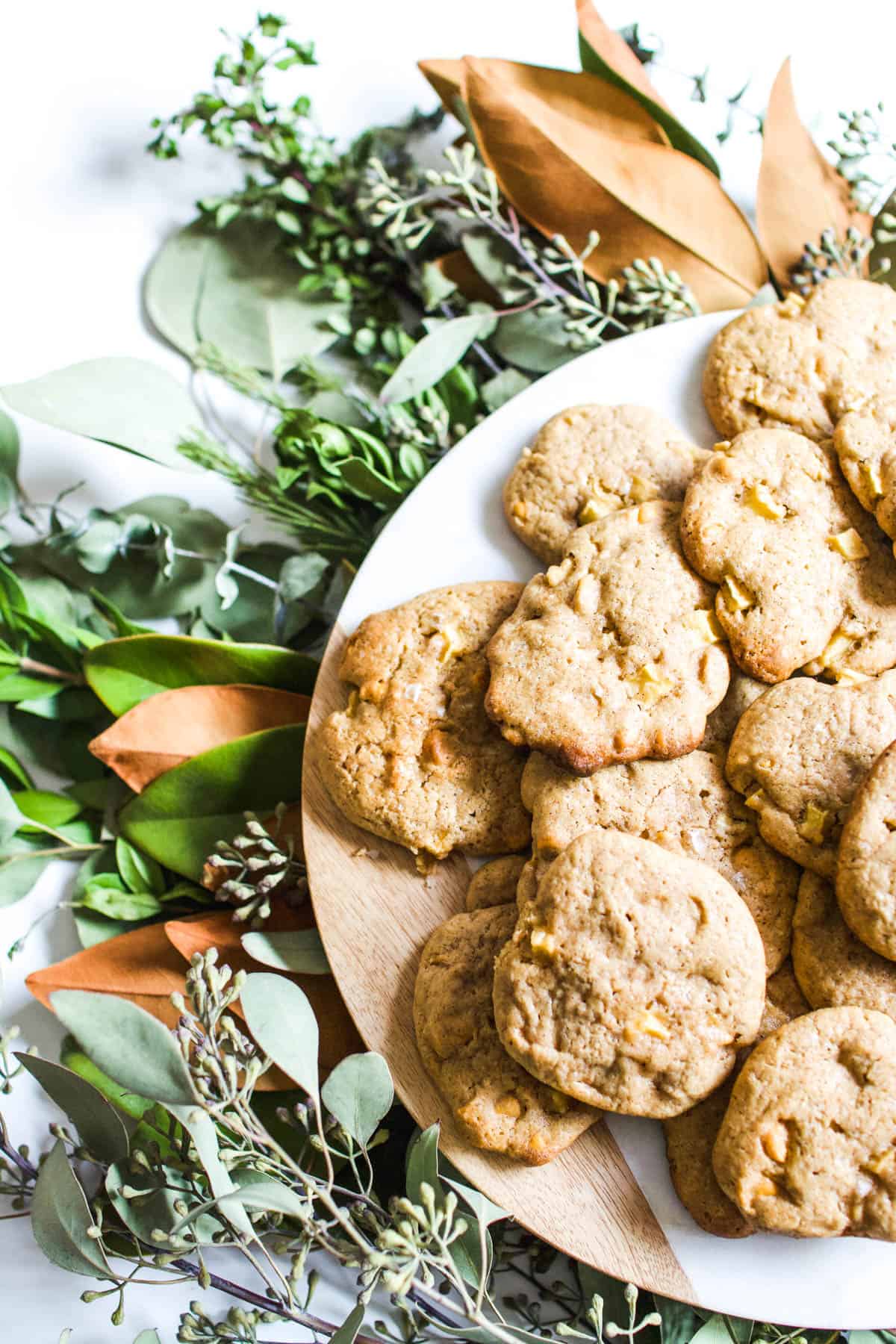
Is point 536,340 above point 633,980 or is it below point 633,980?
above

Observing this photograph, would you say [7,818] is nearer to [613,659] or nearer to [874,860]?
[613,659]

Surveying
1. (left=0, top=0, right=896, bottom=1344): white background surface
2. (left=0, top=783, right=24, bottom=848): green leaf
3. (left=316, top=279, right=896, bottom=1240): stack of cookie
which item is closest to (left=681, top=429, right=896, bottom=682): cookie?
(left=316, top=279, right=896, bottom=1240): stack of cookie

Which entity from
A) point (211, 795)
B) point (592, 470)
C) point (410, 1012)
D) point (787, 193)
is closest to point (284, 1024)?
point (410, 1012)

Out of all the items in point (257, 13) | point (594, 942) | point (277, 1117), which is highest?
point (257, 13)

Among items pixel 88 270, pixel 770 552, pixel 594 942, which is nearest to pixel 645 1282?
pixel 594 942

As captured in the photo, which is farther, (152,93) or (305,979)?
(152,93)

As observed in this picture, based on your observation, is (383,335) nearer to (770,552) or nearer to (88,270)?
(88,270)
